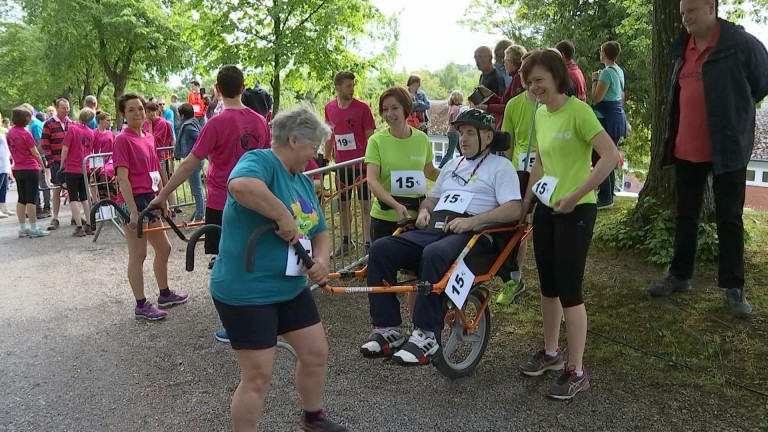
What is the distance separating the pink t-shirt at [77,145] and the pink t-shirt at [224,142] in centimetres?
511

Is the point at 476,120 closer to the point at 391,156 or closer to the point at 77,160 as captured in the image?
the point at 391,156

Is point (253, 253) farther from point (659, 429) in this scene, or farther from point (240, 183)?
point (659, 429)

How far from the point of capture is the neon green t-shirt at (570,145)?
312cm

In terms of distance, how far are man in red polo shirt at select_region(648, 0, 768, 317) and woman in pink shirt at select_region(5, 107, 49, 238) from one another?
8.60 metres

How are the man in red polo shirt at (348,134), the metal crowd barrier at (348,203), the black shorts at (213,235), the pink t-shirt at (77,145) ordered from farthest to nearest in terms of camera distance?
the pink t-shirt at (77,145) < the man in red polo shirt at (348,134) < the metal crowd barrier at (348,203) < the black shorts at (213,235)

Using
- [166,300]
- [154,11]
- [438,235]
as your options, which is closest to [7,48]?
[154,11]

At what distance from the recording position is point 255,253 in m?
2.44

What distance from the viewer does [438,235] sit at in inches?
139

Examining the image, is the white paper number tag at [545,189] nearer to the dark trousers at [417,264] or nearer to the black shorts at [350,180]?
the dark trousers at [417,264]

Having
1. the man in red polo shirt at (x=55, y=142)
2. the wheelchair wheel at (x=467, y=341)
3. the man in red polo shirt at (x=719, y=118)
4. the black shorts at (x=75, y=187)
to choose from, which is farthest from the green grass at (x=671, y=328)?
the man in red polo shirt at (x=55, y=142)

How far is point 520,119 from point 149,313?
3572mm

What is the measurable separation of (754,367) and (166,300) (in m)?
4.55

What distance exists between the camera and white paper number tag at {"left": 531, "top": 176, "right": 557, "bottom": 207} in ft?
10.7

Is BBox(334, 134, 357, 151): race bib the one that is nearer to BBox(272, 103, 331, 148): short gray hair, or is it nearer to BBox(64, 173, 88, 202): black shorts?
BBox(272, 103, 331, 148): short gray hair
